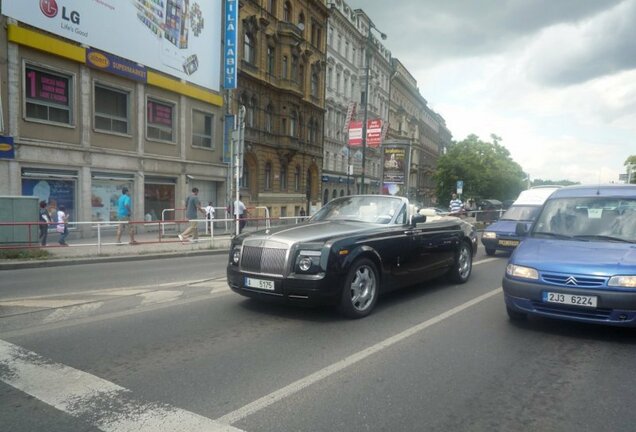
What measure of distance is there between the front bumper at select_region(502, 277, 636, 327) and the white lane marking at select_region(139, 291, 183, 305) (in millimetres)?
4759

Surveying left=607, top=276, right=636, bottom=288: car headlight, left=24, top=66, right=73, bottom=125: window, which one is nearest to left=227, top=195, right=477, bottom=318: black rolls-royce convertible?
left=607, top=276, right=636, bottom=288: car headlight

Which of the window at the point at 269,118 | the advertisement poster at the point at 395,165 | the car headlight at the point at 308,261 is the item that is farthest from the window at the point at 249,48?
the car headlight at the point at 308,261

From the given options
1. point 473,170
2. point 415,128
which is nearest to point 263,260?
point 473,170

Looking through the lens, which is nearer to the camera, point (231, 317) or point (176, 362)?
point (176, 362)

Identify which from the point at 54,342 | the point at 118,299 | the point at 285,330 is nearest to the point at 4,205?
the point at 118,299

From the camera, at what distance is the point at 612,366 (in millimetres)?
4371

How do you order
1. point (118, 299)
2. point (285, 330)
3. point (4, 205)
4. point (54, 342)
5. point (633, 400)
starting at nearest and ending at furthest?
point (633, 400)
point (54, 342)
point (285, 330)
point (118, 299)
point (4, 205)

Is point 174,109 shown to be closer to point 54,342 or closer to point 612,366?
point 54,342

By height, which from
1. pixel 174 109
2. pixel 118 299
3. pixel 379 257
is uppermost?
pixel 174 109

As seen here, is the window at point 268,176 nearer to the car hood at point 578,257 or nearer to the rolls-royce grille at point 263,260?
the rolls-royce grille at point 263,260

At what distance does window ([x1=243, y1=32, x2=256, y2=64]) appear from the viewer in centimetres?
2994

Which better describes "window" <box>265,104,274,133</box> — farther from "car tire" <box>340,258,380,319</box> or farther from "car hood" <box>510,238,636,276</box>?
"car hood" <box>510,238,636,276</box>

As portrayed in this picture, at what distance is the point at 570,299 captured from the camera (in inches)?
195

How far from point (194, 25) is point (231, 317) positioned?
71.5 feet
